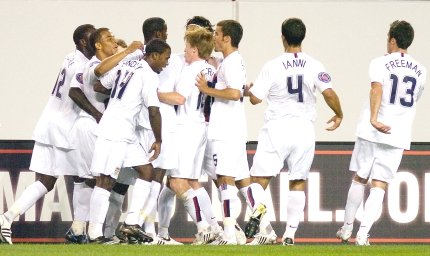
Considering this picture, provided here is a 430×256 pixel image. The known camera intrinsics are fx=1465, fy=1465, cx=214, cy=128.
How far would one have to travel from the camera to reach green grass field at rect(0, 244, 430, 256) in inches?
476

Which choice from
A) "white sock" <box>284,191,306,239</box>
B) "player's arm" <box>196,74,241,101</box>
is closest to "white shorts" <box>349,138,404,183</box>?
"white sock" <box>284,191,306,239</box>

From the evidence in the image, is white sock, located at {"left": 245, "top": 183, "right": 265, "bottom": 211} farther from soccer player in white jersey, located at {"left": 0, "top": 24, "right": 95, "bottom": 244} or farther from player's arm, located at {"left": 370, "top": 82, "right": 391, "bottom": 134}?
soccer player in white jersey, located at {"left": 0, "top": 24, "right": 95, "bottom": 244}

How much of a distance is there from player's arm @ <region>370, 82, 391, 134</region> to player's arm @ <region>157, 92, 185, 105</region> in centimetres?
175

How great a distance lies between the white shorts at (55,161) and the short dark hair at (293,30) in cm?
239

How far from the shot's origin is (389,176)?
45.7 feet

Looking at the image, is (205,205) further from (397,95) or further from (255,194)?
(397,95)

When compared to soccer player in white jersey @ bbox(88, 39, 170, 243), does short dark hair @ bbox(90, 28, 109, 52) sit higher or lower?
higher

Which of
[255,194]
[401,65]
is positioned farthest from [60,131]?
[401,65]

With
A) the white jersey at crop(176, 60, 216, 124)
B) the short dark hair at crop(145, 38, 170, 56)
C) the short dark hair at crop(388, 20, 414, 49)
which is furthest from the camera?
the short dark hair at crop(388, 20, 414, 49)

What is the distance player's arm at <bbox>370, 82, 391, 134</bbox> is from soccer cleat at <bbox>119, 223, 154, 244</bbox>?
91.5 inches

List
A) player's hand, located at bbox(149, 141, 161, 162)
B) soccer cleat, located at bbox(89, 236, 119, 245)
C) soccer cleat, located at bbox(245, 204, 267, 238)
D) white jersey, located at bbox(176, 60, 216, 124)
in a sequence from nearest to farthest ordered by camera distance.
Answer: player's hand, located at bbox(149, 141, 161, 162)
soccer cleat, located at bbox(245, 204, 267, 238)
soccer cleat, located at bbox(89, 236, 119, 245)
white jersey, located at bbox(176, 60, 216, 124)

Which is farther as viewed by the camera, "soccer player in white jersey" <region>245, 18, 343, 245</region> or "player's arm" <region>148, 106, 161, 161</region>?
"soccer player in white jersey" <region>245, 18, 343, 245</region>

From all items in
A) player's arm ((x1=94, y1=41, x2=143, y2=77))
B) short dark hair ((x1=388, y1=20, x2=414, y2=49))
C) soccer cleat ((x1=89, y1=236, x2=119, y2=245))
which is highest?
short dark hair ((x1=388, y1=20, x2=414, y2=49))

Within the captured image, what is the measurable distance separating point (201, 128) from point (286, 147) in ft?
2.78
